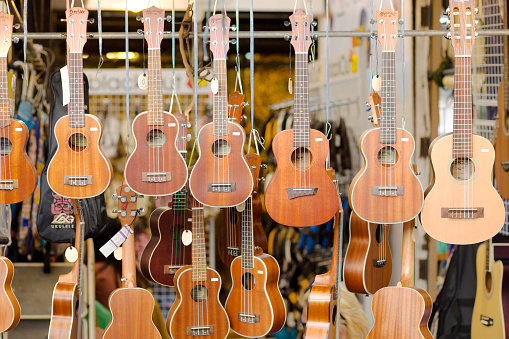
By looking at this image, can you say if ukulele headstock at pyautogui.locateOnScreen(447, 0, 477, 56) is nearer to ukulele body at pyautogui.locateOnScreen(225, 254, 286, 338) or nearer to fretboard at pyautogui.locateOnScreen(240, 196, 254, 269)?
fretboard at pyautogui.locateOnScreen(240, 196, 254, 269)

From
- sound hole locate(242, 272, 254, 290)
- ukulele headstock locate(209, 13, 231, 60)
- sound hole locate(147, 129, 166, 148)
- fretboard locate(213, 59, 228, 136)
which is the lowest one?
sound hole locate(242, 272, 254, 290)

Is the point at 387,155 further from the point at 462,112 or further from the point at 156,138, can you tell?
the point at 156,138

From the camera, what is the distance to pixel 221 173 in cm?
403

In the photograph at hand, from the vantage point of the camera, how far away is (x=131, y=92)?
19.0 ft

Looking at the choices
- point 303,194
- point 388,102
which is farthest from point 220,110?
point 388,102

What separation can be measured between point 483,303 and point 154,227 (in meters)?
2.62

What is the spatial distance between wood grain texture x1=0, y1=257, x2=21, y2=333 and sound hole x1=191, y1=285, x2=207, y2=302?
110 centimetres

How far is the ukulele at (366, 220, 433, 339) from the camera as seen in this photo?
156 inches

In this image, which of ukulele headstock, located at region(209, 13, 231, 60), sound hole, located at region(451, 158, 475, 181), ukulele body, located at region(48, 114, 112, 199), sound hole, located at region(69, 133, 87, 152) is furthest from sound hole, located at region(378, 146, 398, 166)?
sound hole, located at region(69, 133, 87, 152)

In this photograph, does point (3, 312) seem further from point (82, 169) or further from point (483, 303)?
point (483, 303)

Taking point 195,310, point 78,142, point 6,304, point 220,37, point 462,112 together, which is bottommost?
point 195,310

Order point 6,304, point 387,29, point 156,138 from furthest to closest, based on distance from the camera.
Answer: point 6,304, point 156,138, point 387,29

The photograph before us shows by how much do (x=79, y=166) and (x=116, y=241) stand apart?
555 mm

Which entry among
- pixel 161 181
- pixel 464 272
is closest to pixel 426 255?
pixel 464 272
